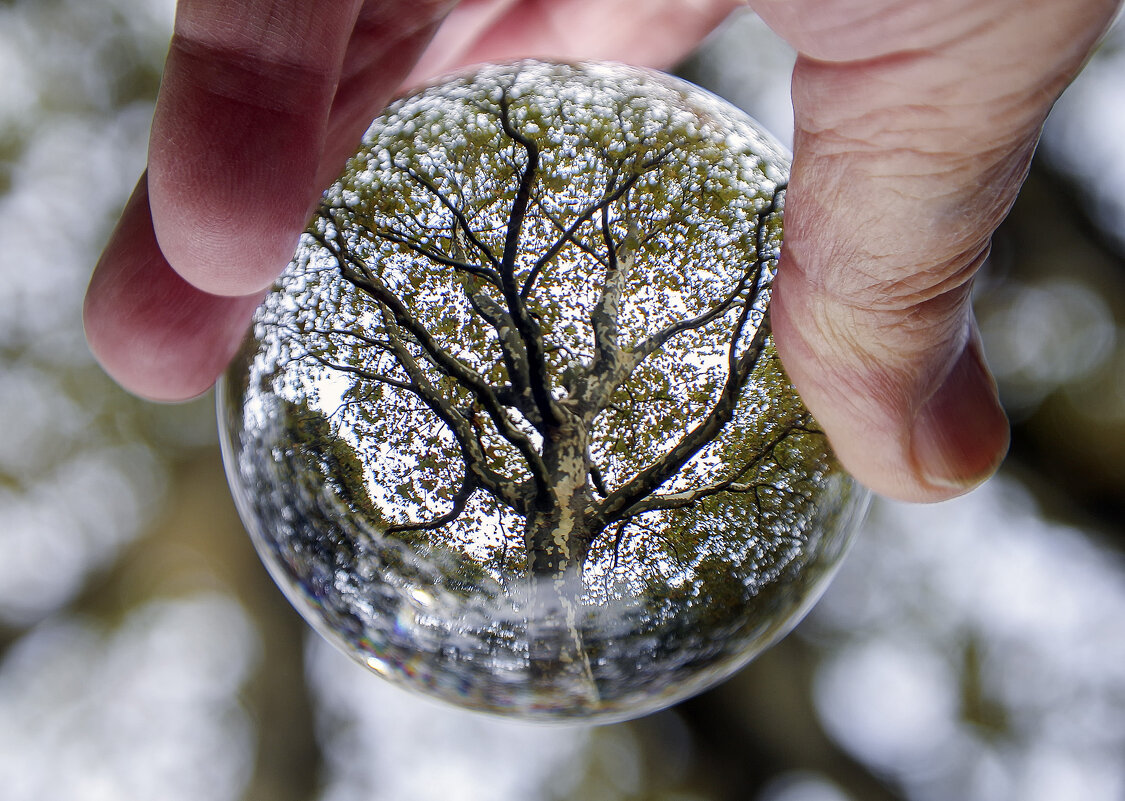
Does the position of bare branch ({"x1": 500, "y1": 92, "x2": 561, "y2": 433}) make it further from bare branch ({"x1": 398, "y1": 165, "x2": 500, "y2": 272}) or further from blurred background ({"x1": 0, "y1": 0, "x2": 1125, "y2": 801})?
blurred background ({"x1": 0, "y1": 0, "x2": 1125, "y2": 801})

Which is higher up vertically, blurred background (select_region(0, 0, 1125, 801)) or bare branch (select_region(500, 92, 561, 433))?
bare branch (select_region(500, 92, 561, 433))

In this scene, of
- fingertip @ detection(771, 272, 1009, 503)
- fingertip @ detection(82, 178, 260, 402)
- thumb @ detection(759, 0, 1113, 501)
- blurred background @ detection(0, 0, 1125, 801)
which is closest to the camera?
thumb @ detection(759, 0, 1113, 501)

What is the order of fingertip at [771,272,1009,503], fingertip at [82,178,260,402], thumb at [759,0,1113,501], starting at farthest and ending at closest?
1. fingertip at [82,178,260,402]
2. fingertip at [771,272,1009,503]
3. thumb at [759,0,1113,501]

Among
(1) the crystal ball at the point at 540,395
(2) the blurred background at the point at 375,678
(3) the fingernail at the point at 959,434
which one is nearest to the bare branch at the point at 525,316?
(1) the crystal ball at the point at 540,395

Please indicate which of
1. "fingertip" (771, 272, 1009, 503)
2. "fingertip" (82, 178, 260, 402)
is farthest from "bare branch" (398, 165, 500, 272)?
"fingertip" (82, 178, 260, 402)

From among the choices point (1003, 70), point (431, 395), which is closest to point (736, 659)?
point (431, 395)

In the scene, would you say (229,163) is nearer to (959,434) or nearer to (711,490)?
(711,490)

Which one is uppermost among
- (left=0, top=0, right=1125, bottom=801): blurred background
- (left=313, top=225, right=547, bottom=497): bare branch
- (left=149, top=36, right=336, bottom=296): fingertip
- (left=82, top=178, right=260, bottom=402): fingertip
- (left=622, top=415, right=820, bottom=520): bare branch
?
(left=149, top=36, right=336, bottom=296): fingertip

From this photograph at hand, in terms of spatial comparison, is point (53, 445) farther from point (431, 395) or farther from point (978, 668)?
point (978, 668)

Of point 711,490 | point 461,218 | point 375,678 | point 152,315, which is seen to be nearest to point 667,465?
point 711,490

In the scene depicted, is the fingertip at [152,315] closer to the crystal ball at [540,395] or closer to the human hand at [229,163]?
the human hand at [229,163]
